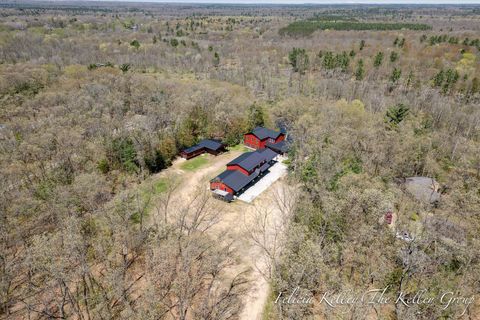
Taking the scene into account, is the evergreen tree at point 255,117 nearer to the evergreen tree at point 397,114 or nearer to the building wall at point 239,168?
the building wall at point 239,168

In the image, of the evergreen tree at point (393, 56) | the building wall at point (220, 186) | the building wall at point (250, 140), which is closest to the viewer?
the building wall at point (220, 186)

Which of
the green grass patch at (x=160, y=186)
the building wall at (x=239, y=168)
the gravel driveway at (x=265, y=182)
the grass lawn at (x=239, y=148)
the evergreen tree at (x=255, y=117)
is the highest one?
the evergreen tree at (x=255, y=117)

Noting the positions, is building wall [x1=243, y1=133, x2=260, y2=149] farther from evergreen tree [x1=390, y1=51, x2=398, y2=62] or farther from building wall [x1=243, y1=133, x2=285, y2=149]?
evergreen tree [x1=390, y1=51, x2=398, y2=62]

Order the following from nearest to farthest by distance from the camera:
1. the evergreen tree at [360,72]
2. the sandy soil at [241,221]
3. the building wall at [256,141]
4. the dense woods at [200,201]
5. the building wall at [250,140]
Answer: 1. the dense woods at [200,201]
2. the sandy soil at [241,221]
3. the building wall at [256,141]
4. the building wall at [250,140]
5. the evergreen tree at [360,72]

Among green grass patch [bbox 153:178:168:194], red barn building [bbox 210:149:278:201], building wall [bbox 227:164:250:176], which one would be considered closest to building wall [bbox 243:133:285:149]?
red barn building [bbox 210:149:278:201]

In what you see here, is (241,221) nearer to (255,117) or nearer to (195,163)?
(195,163)

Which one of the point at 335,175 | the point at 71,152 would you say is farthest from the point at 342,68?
the point at 71,152

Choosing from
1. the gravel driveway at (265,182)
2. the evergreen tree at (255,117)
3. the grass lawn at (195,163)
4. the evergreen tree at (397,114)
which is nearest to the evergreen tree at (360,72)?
the evergreen tree at (397,114)
